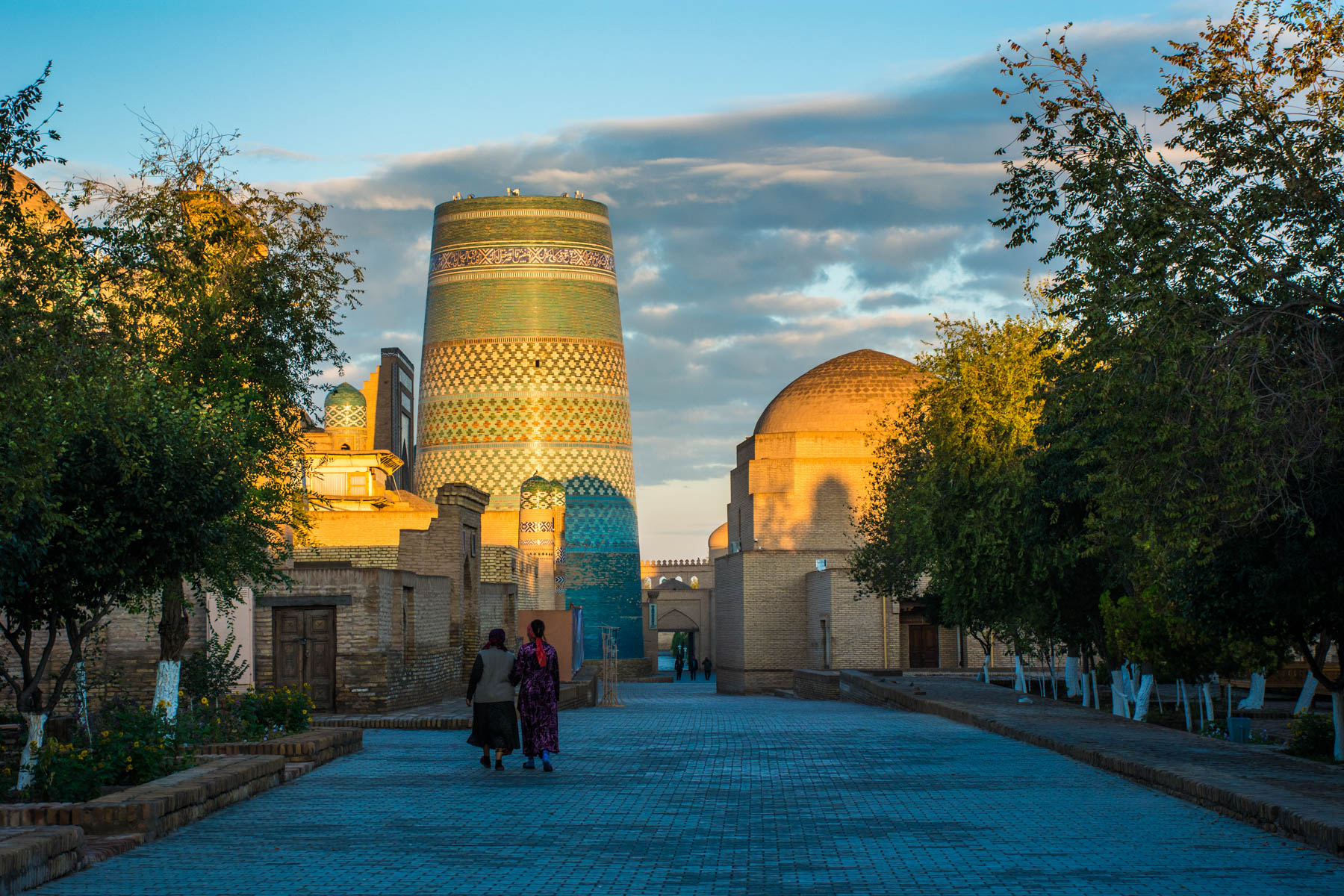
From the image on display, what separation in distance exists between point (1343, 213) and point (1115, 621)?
8564mm

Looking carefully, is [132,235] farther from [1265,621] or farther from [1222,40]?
[1265,621]

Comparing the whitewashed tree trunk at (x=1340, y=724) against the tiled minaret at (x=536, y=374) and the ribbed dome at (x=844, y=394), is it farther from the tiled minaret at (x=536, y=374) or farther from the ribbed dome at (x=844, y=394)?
the tiled minaret at (x=536, y=374)

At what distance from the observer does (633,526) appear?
1955 inches

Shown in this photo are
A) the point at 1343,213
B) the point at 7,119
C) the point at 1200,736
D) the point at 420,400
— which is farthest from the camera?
the point at 420,400

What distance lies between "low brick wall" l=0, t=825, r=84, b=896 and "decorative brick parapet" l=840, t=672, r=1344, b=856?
5.88m

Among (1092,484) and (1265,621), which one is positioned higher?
(1092,484)

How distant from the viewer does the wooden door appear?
131 feet

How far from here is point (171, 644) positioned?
532 inches

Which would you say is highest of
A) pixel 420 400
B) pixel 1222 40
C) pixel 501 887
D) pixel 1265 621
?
pixel 420 400

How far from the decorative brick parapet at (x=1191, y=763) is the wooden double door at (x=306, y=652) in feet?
25.4

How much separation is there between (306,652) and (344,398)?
603 inches

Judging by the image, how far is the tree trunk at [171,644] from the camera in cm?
1267

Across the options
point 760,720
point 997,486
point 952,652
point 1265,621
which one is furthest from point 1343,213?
point 952,652

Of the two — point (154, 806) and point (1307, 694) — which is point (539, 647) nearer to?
point (154, 806)
